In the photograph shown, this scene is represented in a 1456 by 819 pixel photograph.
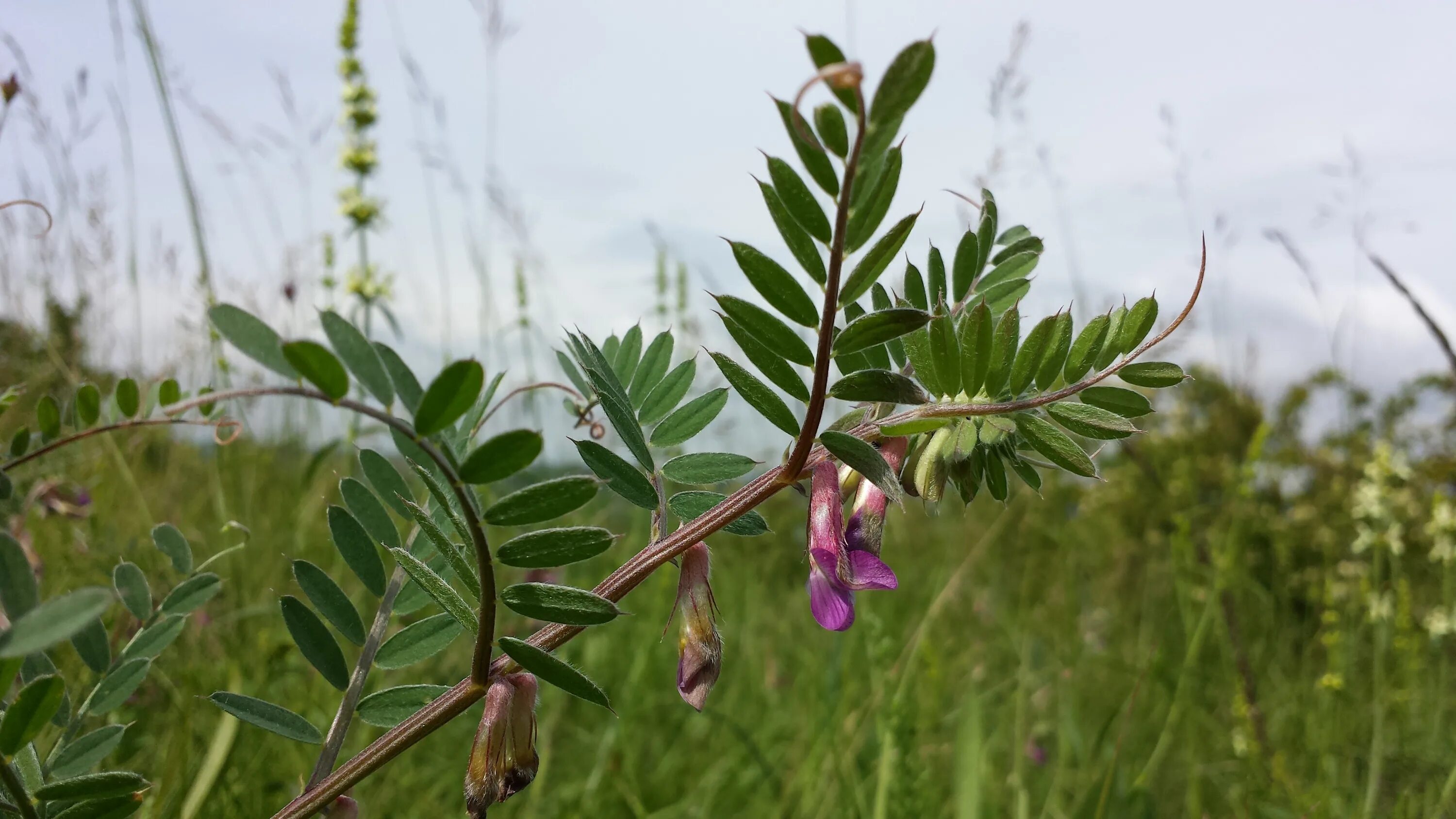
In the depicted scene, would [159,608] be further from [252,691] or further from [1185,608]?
[1185,608]

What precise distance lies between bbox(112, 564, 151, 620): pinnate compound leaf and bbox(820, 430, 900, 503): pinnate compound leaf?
546 millimetres

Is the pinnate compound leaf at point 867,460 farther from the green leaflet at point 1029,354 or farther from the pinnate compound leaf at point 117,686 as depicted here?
the pinnate compound leaf at point 117,686

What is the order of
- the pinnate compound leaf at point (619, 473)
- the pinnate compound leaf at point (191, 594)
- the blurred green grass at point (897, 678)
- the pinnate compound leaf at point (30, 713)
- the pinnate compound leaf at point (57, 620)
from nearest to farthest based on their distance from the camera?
the pinnate compound leaf at point (57, 620)
the pinnate compound leaf at point (30, 713)
the pinnate compound leaf at point (619, 473)
the pinnate compound leaf at point (191, 594)
the blurred green grass at point (897, 678)

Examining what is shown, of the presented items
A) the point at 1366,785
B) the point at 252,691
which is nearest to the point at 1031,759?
the point at 1366,785

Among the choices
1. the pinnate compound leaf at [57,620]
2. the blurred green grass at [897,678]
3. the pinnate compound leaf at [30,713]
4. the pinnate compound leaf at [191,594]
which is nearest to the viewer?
the pinnate compound leaf at [57,620]

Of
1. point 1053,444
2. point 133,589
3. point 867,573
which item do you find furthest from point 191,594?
point 1053,444

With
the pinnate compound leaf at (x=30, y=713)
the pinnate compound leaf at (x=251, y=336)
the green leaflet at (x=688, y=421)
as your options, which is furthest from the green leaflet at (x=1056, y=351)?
the pinnate compound leaf at (x=30, y=713)

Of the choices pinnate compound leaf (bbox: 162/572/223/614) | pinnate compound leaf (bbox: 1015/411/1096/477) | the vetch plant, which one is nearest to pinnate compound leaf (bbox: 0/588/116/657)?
the vetch plant

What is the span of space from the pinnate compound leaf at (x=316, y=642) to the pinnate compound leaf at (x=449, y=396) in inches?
8.5

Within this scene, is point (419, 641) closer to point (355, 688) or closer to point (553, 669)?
point (355, 688)

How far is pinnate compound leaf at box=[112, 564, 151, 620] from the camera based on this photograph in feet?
2.16

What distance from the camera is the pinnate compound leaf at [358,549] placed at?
1.98 ft

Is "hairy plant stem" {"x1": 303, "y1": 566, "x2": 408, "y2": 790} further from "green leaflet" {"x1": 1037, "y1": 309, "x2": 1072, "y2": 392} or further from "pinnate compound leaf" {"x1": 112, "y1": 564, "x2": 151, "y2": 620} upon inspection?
"green leaflet" {"x1": 1037, "y1": 309, "x2": 1072, "y2": 392}

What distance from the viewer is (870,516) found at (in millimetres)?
593
